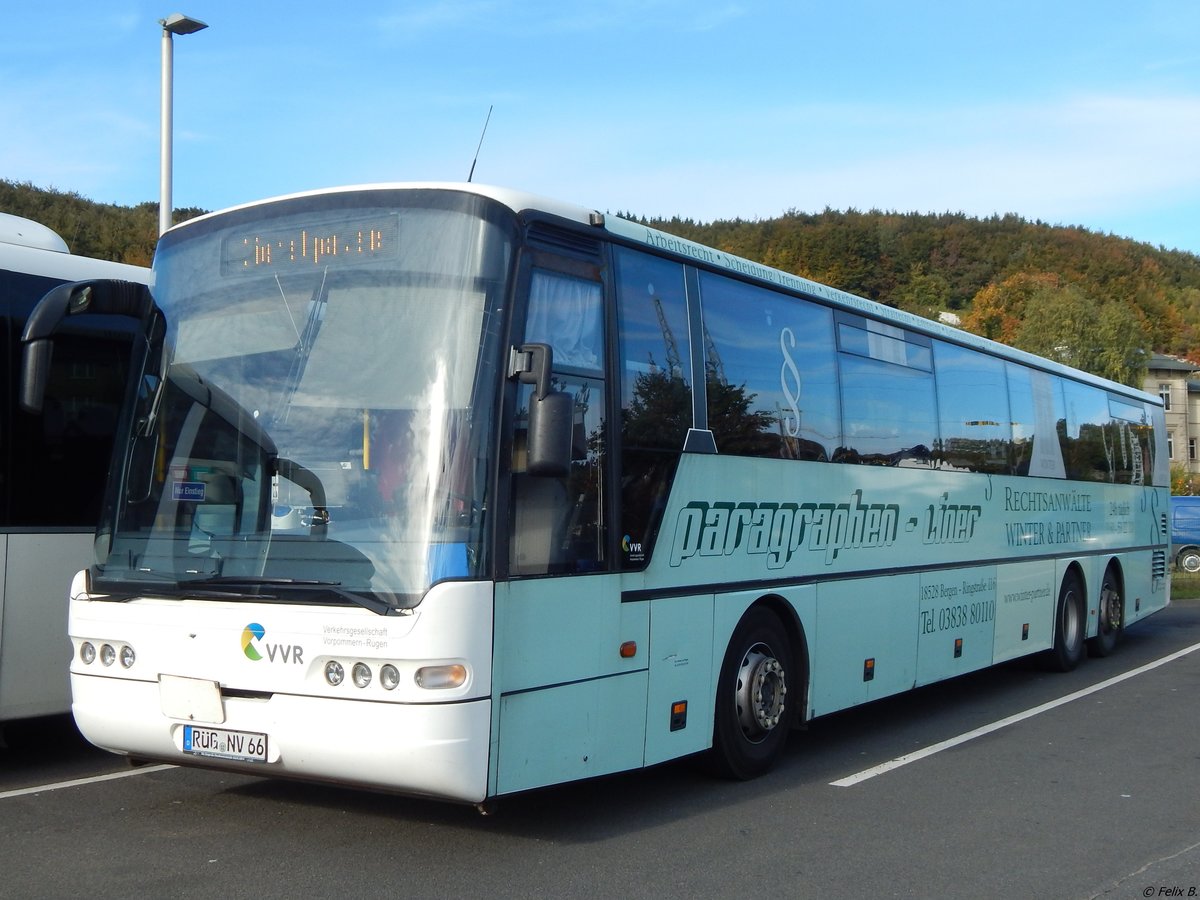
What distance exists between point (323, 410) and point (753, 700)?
11.3 feet

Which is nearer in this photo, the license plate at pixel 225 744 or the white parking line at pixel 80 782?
the license plate at pixel 225 744

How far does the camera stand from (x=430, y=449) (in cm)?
568

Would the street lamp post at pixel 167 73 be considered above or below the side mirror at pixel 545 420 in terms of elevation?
above

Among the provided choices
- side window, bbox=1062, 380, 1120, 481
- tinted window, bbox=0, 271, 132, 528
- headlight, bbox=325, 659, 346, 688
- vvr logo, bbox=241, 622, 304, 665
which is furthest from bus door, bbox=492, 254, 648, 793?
side window, bbox=1062, 380, 1120, 481

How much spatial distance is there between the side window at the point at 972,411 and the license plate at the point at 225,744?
684 centimetres

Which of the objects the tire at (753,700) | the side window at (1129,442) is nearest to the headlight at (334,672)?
the tire at (753,700)

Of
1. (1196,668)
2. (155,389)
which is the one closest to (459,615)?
(155,389)

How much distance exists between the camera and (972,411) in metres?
11.7

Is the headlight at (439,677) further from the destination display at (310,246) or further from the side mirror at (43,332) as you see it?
the side mirror at (43,332)

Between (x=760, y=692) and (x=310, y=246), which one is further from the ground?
(x=310, y=246)

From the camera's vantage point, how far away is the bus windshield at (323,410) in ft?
18.5

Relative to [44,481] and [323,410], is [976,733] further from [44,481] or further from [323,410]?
[44,481]

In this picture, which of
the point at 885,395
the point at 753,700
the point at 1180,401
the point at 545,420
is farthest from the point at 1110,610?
the point at 1180,401

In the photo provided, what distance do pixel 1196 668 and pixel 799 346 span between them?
8.44 m
